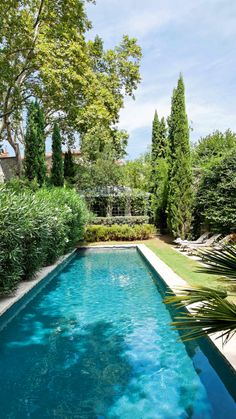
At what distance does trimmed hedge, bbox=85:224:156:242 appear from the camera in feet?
68.1

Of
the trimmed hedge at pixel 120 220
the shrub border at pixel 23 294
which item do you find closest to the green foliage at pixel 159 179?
→ the trimmed hedge at pixel 120 220

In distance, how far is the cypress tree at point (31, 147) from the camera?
1734 cm

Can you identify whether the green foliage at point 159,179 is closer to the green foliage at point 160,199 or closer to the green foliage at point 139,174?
the green foliage at point 160,199

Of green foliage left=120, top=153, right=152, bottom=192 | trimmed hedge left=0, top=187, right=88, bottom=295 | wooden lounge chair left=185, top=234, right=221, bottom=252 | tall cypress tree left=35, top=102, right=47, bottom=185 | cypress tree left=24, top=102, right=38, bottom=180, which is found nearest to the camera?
trimmed hedge left=0, top=187, right=88, bottom=295

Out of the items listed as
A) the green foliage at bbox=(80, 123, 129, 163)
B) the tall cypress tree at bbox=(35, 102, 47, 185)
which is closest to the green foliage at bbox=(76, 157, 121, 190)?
the green foliage at bbox=(80, 123, 129, 163)

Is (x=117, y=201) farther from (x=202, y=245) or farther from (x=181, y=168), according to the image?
(x=202, y=245)

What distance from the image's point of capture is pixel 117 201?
24062 millimetres

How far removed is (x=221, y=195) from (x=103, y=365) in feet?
42.2

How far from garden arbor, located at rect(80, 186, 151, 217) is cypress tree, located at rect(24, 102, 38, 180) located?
21.2 feet

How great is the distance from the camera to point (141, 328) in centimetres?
629

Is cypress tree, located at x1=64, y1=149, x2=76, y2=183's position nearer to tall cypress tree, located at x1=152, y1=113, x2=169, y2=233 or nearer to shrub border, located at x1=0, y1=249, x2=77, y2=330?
tall cypress tree, located at x1=152, y1=113, x2=169, y2=233

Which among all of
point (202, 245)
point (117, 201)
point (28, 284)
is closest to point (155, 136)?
point (117, 201)

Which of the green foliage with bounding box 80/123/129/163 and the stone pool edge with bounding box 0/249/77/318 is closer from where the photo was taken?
the stone pool edge with bounding box 0/249/77/318

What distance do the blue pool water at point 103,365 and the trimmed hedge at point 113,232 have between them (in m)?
12.1
